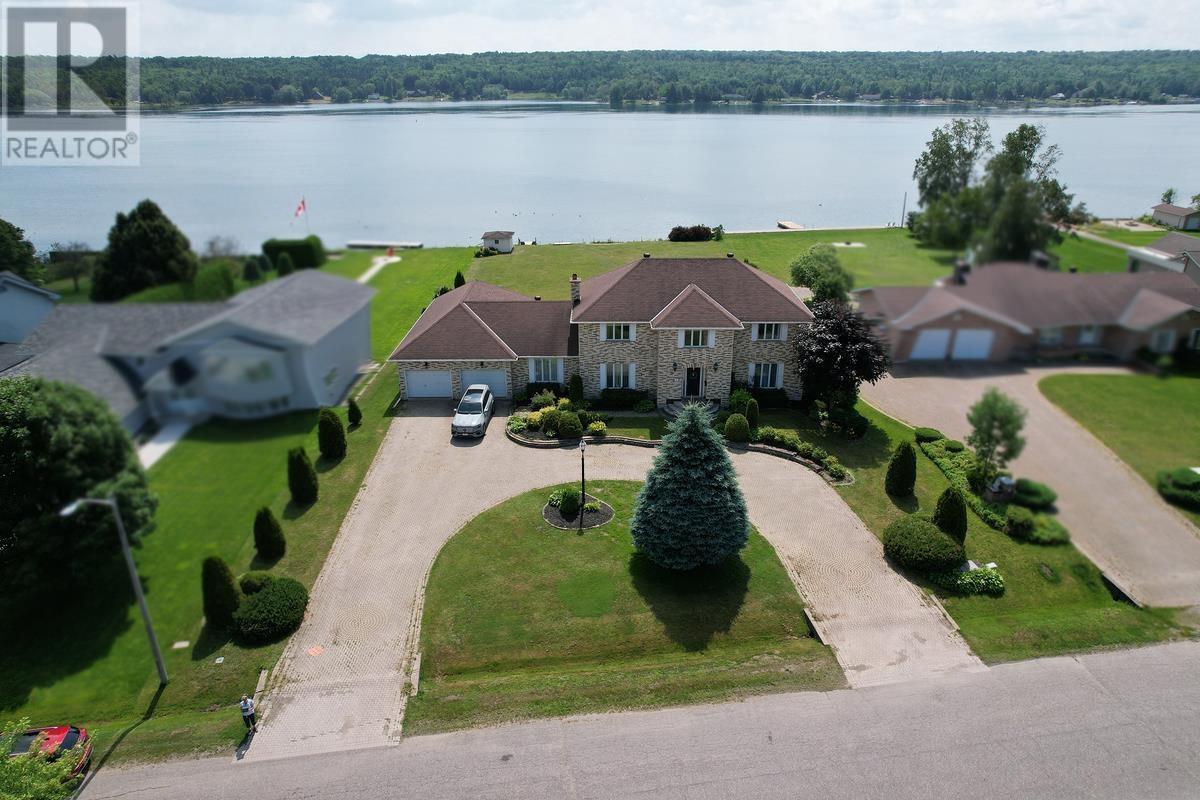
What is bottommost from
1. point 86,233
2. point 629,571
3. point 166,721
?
point 166,721

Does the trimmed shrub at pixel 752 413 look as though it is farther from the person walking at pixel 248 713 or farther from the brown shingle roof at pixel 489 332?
the person walking at pixel 248 713

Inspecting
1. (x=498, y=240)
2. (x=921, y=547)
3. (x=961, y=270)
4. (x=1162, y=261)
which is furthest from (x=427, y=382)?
(x=498, y=240)

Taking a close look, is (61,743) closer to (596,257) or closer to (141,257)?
(141,257)

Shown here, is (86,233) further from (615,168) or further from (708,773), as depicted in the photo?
(615,168)

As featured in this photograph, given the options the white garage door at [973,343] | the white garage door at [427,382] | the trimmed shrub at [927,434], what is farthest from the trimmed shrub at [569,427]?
the white garage door at [973,343]

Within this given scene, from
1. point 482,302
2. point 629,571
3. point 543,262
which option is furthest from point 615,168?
point 629,571

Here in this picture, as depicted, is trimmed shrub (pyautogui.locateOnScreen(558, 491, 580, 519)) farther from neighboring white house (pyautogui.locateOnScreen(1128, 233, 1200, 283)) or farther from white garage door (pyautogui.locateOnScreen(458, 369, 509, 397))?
neighboring white house (pyautogui.locateOnScreen(1128, 233, 1200, 283))
